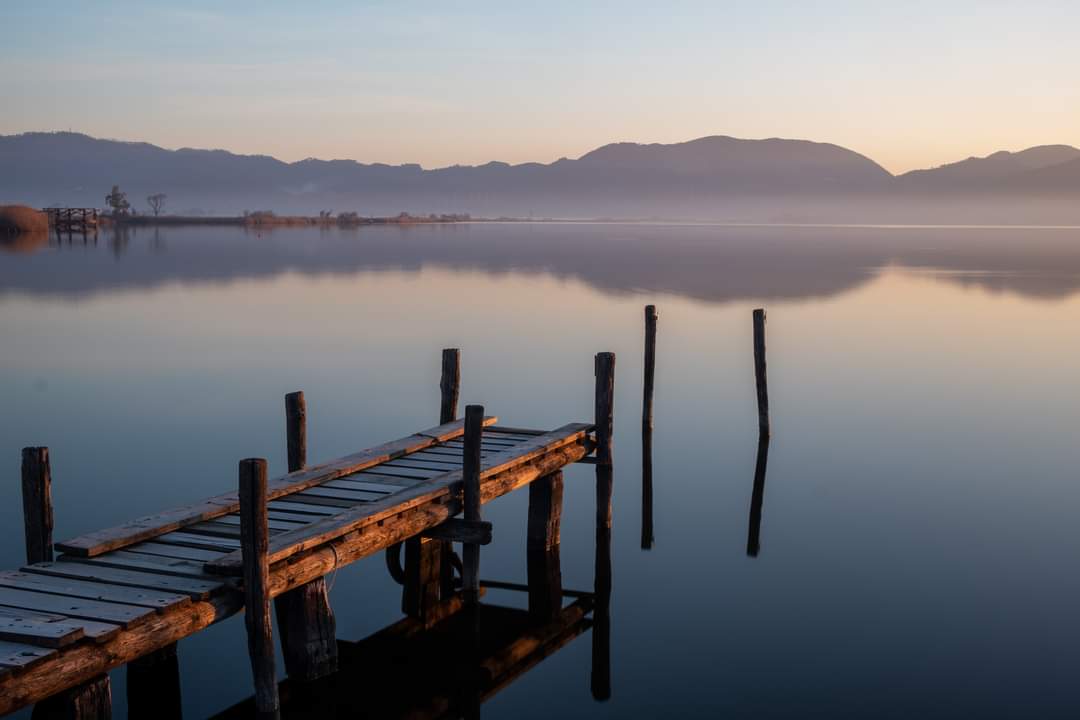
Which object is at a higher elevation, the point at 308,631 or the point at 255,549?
the point at 255,549

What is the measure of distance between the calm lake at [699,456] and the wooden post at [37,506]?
5.44 feet

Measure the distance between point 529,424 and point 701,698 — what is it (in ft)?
42.3

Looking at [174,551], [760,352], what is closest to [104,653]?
[174,551]

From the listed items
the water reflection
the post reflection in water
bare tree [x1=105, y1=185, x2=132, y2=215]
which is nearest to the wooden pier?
the post reflection in water

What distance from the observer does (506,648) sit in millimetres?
12453

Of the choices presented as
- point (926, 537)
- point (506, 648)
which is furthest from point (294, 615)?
point (926, 537)

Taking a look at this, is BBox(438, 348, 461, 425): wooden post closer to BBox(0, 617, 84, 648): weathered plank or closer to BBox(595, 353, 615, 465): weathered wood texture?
BBox(595, 353, 615, 465): weathered wood texture

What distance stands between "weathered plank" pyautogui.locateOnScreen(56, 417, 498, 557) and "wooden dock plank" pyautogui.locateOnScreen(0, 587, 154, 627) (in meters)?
0.94

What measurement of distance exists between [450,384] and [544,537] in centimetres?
257

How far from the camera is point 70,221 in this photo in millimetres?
112375

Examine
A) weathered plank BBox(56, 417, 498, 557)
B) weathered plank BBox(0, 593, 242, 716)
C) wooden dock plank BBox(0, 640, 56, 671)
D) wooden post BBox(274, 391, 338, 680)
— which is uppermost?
weathered plank BBox(56, 417, 498, 557)

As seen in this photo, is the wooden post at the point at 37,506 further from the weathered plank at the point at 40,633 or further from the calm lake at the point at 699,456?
the weathered plank at the point at 40,633

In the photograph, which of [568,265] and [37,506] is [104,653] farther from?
[568,265]

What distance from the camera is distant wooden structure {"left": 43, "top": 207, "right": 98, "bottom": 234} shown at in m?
112
